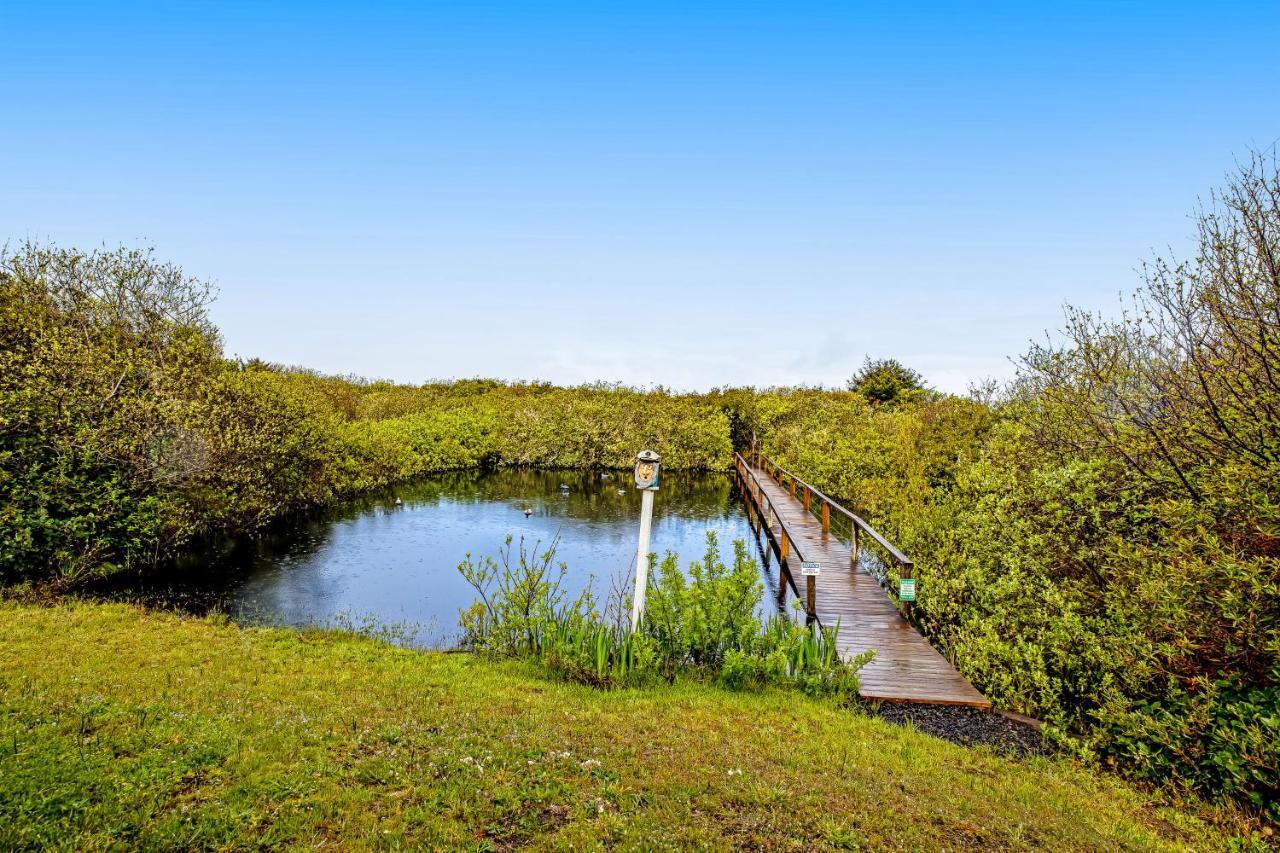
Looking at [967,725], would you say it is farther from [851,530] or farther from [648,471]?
[851,530]

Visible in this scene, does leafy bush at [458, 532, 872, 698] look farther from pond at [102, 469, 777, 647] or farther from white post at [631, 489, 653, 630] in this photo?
pond at [102, 469, 777, 647]

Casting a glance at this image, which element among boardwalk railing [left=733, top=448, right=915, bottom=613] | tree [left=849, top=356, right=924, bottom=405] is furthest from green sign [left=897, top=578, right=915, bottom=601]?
tree [left=849, top=356, right=924, bottom=405]

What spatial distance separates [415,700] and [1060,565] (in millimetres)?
8482

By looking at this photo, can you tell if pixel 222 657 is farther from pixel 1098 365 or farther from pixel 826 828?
pixel 1098 365

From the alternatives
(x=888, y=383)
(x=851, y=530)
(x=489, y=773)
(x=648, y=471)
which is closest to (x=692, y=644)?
(x=648, y=471)

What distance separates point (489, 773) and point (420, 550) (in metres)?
13.6

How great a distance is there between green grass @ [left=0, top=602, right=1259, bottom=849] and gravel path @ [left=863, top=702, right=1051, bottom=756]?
39 centimetres

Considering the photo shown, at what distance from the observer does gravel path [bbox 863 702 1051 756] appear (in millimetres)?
6711

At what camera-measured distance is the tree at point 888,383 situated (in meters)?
44.3

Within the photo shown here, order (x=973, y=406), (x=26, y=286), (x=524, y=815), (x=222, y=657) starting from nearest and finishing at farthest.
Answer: (x=524, y=815), (x=222, y=657), (x=26, y=286), (x=973, y=406)

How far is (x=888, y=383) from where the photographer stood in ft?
149

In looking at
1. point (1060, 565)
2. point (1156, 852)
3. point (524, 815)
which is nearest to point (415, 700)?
point (524, 815)

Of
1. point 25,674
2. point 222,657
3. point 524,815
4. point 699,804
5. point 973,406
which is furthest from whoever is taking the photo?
point 973,406

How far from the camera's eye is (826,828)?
4445 mm
